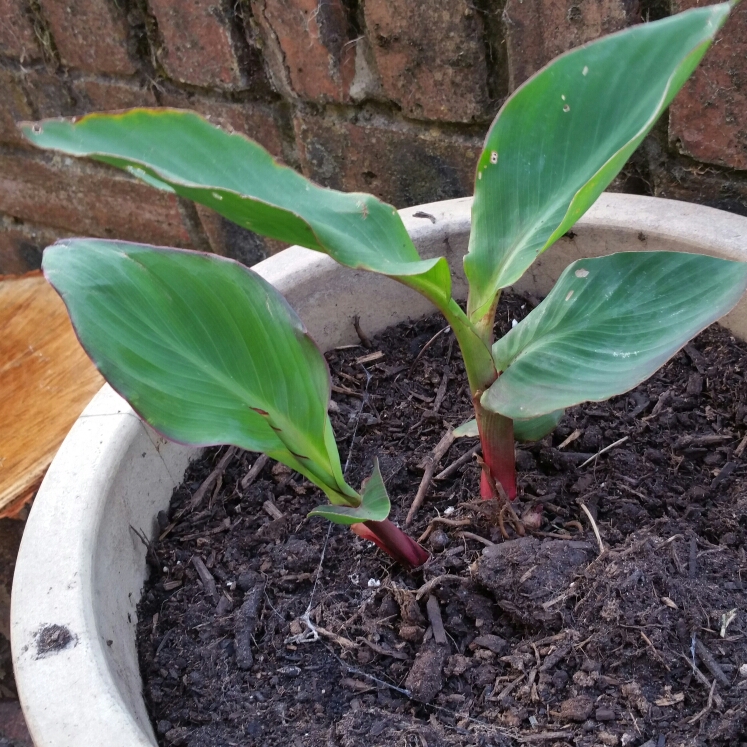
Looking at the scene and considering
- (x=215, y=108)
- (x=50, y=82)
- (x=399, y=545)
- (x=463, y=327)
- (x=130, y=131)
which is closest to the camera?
(x=130, y=131)

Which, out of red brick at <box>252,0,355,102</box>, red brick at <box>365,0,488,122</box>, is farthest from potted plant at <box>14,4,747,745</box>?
red brick at <box>252,0,355,102</box>

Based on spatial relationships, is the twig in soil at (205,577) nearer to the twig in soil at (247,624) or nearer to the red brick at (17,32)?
the twig in soil at (247,624)

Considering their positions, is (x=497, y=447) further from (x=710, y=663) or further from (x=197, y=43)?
(x=197, y=43)

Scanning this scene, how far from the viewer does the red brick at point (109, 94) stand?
4.58 feet

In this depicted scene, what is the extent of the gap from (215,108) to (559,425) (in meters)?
0.83

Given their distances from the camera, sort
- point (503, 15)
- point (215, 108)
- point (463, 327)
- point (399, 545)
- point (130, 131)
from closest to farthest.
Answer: point (130, 131) < point (463, 327) < point (399, 545) < point (503, 15) < point (215, 108)

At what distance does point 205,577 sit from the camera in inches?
32.0

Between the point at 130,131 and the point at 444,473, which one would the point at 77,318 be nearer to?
the point at 130,131

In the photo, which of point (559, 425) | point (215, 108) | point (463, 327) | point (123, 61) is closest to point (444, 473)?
point (559, 425)

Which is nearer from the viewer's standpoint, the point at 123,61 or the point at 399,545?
the point at 399,545

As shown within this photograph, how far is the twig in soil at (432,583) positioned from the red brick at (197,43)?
897 millimetres

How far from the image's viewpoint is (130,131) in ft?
1.67

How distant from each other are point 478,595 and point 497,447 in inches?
5.4

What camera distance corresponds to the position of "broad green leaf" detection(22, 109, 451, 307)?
0.48 metres
